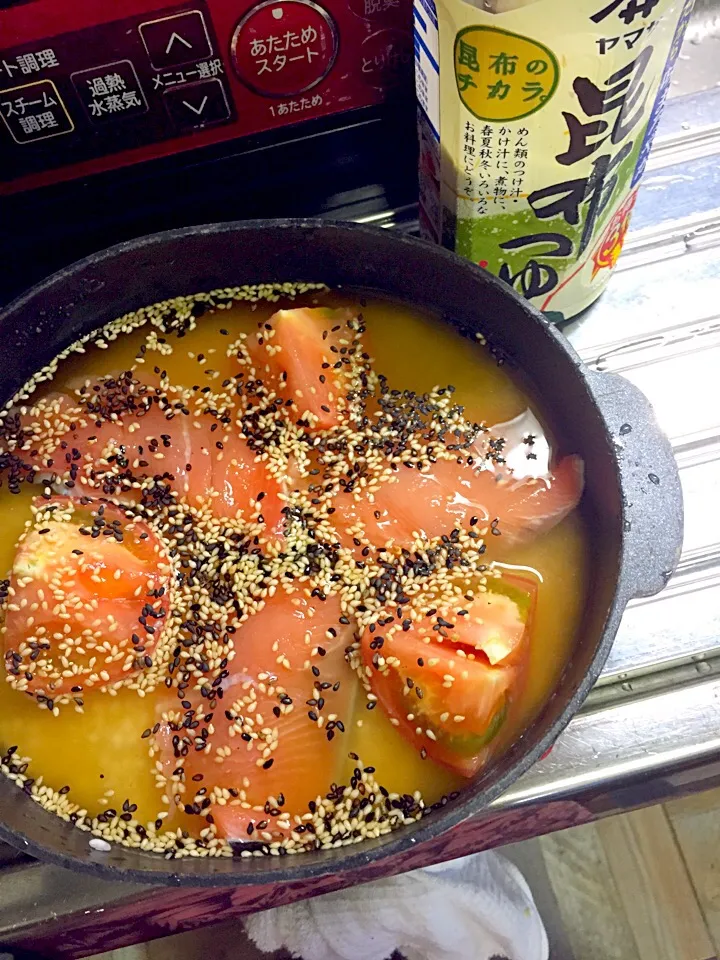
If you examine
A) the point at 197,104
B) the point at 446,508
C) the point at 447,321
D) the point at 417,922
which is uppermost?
the point at 197,104

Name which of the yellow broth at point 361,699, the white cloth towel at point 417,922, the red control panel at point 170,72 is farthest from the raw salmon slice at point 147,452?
the white cloth towel at point 417,922

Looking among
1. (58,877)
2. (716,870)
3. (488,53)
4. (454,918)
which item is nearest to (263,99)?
(488,53)

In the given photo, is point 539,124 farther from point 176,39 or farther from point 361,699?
point 361,699

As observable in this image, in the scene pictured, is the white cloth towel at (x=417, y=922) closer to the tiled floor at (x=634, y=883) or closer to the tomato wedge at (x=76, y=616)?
the tiled floor at (x=634, y=883)

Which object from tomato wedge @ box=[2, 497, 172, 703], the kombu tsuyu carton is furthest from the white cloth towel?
the kombu tsuyu carton

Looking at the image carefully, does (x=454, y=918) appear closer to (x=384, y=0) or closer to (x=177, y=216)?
(x=177, y=216)

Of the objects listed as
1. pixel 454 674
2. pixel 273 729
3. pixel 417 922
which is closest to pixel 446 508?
pixel 454 674
